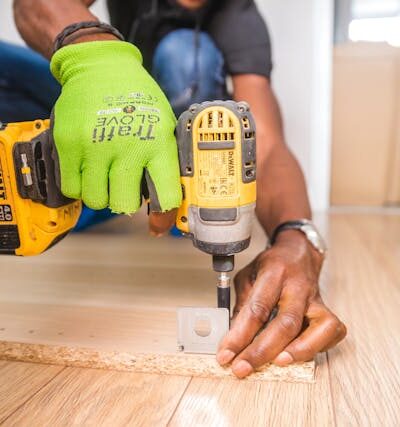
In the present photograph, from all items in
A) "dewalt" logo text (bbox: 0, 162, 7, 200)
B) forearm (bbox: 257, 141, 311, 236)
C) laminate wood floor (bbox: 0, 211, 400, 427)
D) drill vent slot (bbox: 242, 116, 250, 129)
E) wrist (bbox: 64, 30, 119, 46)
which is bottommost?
laminate wood floor (bbox: 0, 211, 400, 427)

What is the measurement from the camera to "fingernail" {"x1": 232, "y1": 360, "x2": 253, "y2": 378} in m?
0.77

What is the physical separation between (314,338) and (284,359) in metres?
0.07

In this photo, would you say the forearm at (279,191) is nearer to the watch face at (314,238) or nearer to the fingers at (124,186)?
the watch face at (314,238)

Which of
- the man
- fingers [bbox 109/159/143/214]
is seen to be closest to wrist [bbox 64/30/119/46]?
the man

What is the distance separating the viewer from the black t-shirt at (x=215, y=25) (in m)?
1.46

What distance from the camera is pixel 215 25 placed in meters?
1.54

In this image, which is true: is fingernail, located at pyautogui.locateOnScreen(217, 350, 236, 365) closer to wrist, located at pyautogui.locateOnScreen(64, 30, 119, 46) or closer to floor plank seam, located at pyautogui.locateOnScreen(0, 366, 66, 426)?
Answer: floor plank seam, located at pyautogui.locateOnScreen(0, 366, 66, 426)

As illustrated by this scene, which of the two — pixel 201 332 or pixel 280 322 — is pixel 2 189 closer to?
pixel 201 332

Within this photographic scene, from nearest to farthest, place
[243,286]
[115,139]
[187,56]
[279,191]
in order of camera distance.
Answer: [115,139]
[243,286]
[279,191]
[187,56]

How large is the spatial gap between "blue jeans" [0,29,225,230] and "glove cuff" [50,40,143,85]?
0.63 meters

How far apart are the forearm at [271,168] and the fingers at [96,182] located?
1.77 feet

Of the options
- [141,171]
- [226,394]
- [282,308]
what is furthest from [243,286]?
[141,171]

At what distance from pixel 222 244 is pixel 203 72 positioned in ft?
3.05

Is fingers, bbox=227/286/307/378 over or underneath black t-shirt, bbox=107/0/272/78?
underneath
